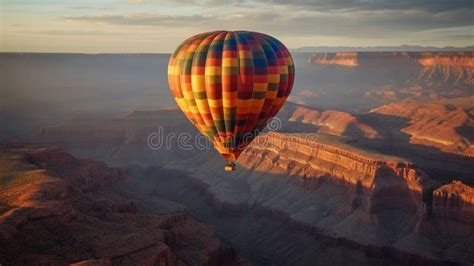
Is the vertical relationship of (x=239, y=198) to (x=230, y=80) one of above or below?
below

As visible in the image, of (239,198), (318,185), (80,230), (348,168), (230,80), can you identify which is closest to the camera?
(80,230)

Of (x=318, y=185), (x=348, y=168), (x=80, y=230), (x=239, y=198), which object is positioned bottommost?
(x=239, y=198)

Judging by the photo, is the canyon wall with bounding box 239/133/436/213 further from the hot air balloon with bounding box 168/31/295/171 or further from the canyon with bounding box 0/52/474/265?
the hot air balloon with bounding box 168/31/295/171

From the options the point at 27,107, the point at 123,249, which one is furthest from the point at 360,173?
the point at 27,107

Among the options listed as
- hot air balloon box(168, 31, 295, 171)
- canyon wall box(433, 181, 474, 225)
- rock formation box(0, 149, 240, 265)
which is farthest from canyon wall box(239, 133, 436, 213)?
hot air balloon box(168, 31, 295, 171)

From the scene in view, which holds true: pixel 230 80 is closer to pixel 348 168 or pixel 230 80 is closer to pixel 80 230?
pixel 80 230

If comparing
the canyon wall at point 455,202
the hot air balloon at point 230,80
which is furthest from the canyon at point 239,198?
the hot air balloon at point 230,80

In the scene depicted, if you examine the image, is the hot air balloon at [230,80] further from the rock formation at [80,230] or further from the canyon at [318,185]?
the canyon at [318,185]

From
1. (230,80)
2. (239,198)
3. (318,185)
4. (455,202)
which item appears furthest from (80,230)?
(455,202)
